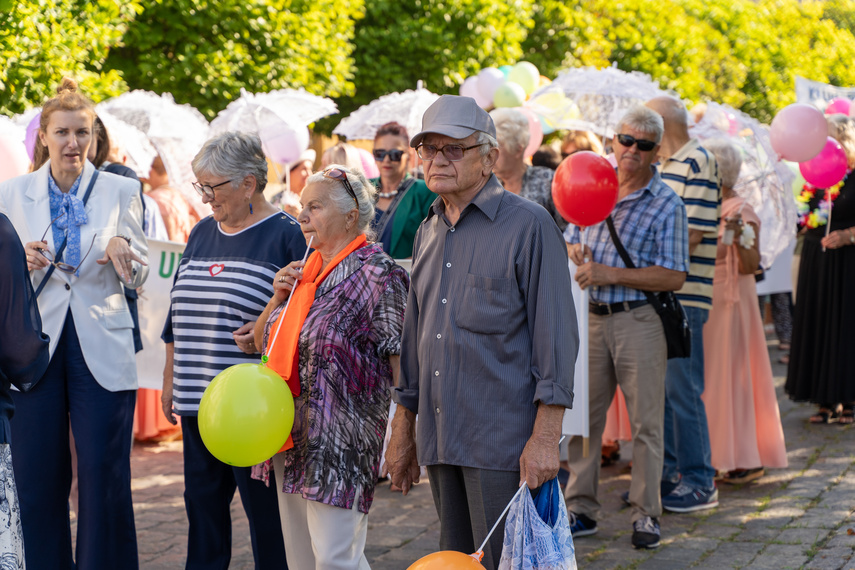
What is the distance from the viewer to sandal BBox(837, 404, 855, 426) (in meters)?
8.48

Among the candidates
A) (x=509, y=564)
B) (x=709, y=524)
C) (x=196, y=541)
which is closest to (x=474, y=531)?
(x=509, y=564)

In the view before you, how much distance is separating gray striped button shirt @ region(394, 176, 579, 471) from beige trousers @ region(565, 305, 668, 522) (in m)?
2.19

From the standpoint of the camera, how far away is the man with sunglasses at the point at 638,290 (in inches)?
205

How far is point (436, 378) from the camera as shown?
130 inches

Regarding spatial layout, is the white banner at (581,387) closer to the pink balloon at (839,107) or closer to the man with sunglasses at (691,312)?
the man with sunglasses at (691,312)

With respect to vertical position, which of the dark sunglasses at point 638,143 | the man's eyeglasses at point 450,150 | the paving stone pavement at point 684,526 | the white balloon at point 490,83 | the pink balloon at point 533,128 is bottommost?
the paving stone pavement at point 684,526

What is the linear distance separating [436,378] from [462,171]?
716 millimetres

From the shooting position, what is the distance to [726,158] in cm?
653

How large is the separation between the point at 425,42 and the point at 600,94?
281 inches

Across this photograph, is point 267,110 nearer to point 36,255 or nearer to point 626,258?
point 626,258

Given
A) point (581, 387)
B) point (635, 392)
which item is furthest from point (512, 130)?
point (635, 392)

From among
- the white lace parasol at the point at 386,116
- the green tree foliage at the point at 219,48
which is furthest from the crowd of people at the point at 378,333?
the green tree foliage at the point at 219,48

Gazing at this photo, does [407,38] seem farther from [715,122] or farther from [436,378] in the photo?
[436,378]

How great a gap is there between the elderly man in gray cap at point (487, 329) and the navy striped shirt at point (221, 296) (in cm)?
99
